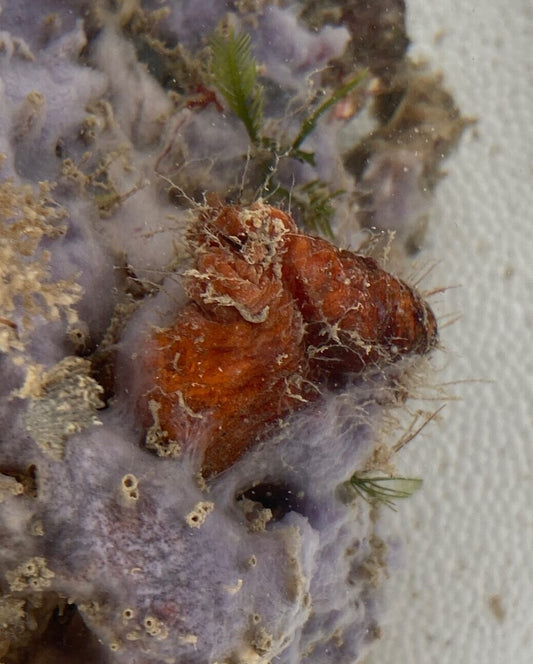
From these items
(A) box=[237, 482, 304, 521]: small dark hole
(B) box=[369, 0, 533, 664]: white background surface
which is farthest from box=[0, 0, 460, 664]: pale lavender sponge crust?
(B) box=[369, 0, 533, 664]: white background surface

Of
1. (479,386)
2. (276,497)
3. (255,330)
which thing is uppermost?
(255,330)

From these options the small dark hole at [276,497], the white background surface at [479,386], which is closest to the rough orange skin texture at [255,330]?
the small dark hole at [276,497]

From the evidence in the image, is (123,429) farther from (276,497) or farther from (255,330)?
(276,497)

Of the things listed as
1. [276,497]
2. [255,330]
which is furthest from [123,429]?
[276,497]

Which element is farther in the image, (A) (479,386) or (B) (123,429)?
(A) (479,386)

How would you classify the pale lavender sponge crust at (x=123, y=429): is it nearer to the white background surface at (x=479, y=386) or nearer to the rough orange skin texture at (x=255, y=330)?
the rough orange skin texture at (x=255, y=330)

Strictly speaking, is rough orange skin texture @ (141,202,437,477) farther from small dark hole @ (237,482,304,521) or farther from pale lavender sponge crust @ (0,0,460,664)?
small dark hole @ (237,482,304,521)

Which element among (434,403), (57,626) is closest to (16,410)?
(57,626)
